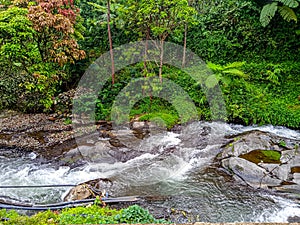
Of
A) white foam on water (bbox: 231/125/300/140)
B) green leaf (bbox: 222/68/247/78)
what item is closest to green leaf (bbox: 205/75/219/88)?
green leaf (bbox: 222/68/247/78)

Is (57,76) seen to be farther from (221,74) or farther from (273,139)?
(273,139)

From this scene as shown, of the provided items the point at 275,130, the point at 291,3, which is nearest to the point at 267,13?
the point at 291,3

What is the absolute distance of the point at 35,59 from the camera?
8203mm

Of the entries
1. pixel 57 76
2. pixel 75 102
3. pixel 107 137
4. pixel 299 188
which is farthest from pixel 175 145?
pixel 57 76

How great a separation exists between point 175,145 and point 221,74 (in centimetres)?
352

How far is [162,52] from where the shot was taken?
28.6ft

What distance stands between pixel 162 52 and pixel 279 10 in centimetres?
464

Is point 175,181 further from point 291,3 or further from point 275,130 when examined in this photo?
point 291,3

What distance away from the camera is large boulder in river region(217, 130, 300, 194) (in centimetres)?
521

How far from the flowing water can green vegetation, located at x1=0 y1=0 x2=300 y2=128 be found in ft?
5.23

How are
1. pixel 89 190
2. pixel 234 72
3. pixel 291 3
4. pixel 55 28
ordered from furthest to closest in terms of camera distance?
pixel 291 3 < pixel 234 72 < pixel 55 28 < pixel 89 190

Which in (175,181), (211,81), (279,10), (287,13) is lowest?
(175,181)

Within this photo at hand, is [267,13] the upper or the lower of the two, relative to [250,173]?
upper

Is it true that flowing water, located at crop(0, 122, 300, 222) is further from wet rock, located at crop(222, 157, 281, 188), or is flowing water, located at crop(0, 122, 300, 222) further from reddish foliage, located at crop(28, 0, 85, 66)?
reddish foliage, located at crop(28, 0, 85, 66)
